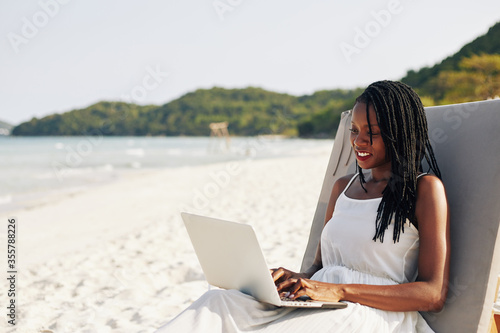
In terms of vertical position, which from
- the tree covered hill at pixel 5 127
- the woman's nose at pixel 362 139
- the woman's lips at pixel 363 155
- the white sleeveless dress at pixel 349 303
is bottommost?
the tree covered hill at pixel 5 127

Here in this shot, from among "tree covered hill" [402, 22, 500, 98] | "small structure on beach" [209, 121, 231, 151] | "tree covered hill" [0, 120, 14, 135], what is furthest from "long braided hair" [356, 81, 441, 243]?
"tree covered hill" [0, 120, 14, 135]

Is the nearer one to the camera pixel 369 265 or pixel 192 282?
pixel 369 265

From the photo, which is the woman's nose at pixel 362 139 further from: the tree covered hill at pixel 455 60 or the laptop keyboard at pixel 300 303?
the tree covered hill at pixel 455 60

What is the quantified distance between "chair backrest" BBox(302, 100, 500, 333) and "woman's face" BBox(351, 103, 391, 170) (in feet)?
1.03

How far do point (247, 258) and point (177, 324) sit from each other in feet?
0.93

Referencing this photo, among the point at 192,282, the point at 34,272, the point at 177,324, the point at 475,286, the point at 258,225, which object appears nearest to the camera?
the point at 177,324

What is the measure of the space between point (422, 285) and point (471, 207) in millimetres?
381

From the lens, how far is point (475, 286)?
1.58 metres

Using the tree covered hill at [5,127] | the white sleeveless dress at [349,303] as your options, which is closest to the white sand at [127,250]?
the white sleeveless dress at [349,303]

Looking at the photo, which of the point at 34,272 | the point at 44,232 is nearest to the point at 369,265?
the point at 34,272

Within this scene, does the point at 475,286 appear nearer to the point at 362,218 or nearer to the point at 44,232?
the point at 362,218

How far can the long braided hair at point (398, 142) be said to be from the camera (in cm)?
155

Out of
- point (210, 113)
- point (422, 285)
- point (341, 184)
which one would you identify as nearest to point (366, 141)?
point (341, 184)

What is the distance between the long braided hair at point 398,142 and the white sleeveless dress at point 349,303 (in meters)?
0.04
